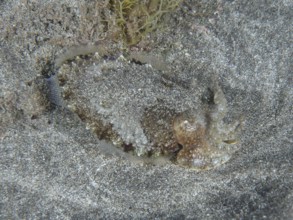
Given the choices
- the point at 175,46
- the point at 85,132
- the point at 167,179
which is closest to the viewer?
the point at 167,179

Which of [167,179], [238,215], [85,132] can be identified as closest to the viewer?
[238,215]

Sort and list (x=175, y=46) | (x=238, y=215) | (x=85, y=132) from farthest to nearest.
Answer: (x=175, y=46)
(x=85, y=132)
(x=238, y=215)

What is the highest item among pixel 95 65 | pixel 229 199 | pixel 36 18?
pixel 36 18

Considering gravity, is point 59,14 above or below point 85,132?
above

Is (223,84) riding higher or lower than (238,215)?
higher

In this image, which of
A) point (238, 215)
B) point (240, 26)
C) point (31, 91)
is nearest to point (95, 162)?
point (31, 91)

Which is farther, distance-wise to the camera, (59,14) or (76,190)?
(59,14)

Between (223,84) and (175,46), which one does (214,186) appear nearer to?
(223,84)

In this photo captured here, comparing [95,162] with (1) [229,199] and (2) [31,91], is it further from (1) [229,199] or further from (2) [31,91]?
(1) [229,199]

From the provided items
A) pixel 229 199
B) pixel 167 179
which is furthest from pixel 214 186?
pixel 167 179
